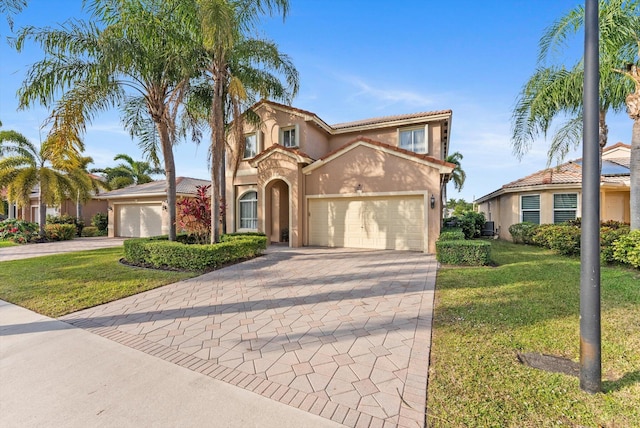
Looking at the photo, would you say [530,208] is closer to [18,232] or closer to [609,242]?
[609,242]

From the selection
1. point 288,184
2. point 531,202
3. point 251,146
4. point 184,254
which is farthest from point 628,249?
point 251,146

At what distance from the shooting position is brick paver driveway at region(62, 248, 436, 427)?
9.72 ft

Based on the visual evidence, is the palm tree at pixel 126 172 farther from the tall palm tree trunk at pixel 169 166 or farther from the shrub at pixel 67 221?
the tall palm tree trunk at pixel 169 166

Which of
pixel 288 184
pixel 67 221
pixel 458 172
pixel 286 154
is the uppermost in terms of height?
pixel 458 172

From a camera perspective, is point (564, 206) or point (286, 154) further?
point (564, 206)

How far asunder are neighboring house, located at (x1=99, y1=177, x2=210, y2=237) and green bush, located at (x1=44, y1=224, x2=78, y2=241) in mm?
2397

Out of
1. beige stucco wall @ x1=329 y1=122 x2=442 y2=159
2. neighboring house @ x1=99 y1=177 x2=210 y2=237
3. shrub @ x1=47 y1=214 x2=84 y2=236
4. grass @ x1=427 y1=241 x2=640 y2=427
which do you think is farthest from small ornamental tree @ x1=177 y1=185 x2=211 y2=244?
shrub @ x1=47 y1=214 x2=84 y2=236

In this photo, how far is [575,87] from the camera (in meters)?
9.27

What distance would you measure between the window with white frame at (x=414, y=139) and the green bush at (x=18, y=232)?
24622mm

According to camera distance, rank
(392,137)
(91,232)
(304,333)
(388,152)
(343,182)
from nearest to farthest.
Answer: (304,333) < (388,152) < (343,182) < (392,137) < (91,232)

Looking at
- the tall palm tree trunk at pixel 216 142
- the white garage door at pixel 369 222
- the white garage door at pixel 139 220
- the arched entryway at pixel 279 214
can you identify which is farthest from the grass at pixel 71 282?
the white garage door at pixel 139 220

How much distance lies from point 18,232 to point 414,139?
25722 millimetres

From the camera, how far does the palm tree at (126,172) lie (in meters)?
28.2

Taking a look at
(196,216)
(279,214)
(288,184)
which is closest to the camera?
(196,216)
